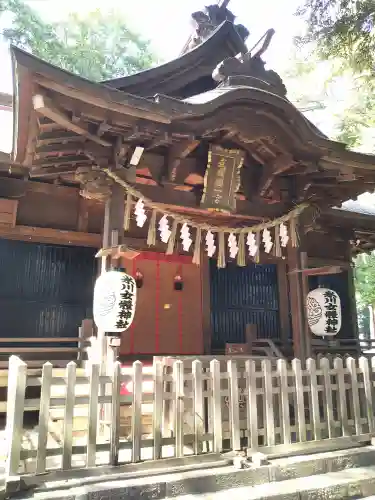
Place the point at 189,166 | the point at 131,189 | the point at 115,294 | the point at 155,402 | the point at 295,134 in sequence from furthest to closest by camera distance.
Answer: the point at 189,166 < the point at 295,134 < the point at 131,189 < the point at 115,294 < the point at 155,402

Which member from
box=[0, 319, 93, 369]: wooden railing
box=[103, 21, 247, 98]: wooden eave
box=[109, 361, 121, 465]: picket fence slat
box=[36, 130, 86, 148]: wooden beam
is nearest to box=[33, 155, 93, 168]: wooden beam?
box=[36, 130, 86, 148]: wooden beam

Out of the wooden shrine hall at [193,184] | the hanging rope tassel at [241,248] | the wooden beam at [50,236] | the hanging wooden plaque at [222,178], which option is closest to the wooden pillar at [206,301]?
the wooden shrine hall at [193,184]

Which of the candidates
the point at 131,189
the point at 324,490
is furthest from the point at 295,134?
the point at 324,490

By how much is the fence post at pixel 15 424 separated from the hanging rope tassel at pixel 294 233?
5318mm

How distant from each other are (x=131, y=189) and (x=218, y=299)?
15.6 feet

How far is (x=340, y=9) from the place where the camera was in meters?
8.75

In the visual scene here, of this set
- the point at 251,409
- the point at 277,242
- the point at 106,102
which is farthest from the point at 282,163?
→ the point at 251,409

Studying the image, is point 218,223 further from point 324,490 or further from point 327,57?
point 324,490

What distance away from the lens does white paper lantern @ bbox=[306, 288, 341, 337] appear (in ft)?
24.9

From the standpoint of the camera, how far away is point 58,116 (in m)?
5.26

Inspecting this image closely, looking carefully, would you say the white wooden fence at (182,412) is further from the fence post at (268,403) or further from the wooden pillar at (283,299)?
the wooden pillar at (283,299)

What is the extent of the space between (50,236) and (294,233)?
4.78 m

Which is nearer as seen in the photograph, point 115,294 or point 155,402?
point 155,402

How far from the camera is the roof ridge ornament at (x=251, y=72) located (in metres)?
6.71
